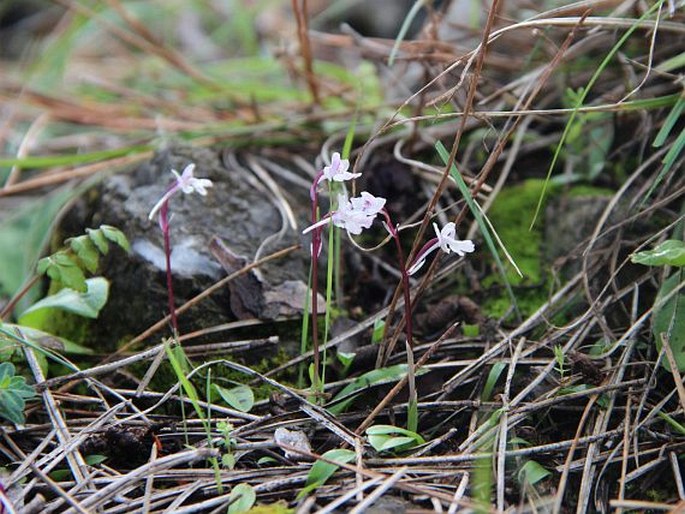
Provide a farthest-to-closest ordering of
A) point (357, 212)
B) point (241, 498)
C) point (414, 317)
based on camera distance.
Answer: point (414, 317) < point (357, 212) < point (241, 498)

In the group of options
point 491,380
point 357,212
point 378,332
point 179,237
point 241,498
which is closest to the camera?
point 241,498

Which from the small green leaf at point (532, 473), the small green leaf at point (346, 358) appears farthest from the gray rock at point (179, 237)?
the small green leaf at point (532, 473)

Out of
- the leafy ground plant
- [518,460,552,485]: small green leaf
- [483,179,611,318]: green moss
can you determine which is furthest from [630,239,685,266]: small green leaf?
[518,460,552,485]: small green leaf

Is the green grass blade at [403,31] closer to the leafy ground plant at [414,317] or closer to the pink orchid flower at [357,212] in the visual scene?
the leafy ground plant at [414,317]

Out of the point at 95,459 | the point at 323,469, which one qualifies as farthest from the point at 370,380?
the point at 95,459

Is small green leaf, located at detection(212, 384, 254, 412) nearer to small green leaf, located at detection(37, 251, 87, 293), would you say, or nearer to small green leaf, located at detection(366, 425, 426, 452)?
small green leaf, located at detection(366, 425, 426, 452)

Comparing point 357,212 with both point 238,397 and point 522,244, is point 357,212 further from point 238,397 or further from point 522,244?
point 522,244

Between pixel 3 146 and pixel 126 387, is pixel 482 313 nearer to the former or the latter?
pixel 126 387
